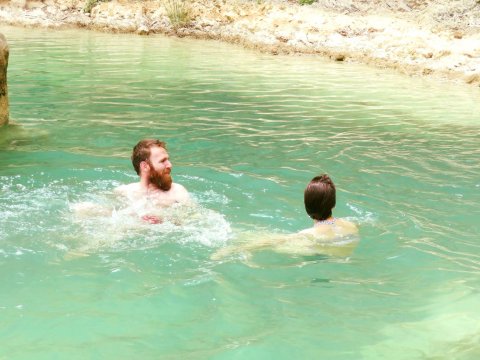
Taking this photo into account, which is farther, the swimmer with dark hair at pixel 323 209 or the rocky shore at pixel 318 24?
the rocky shore at pixel 318 24

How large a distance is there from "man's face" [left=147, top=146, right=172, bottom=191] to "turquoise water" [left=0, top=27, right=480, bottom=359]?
440mm

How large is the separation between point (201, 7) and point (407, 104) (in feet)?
38.9

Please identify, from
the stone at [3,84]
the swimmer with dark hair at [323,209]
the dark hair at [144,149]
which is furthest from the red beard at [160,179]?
the stone at [3,84]

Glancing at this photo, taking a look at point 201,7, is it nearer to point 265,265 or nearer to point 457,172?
point 457,172

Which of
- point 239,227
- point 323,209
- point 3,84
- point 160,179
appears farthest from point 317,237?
point 3,84

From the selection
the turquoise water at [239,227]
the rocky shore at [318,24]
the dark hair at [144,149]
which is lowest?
the turquoise water at [239,227]

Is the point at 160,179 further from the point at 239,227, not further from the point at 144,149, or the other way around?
the point at 239,227

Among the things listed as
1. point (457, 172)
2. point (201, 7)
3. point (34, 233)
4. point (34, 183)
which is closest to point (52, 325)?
point (34, 233)

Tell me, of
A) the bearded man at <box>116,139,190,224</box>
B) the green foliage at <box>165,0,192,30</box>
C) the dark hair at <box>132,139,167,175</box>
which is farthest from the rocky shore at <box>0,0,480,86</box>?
the dark hair at <box>132,139,167,175</box>

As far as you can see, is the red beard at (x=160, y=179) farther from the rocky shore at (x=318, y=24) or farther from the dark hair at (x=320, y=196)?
A: the rocky shore at (x=318, y=24)

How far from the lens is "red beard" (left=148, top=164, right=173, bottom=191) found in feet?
22.4

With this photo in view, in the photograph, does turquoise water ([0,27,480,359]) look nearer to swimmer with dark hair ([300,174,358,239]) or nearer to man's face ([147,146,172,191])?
swimmer with dark hair ([300,174,358,239])

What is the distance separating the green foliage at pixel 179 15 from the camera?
23391mm

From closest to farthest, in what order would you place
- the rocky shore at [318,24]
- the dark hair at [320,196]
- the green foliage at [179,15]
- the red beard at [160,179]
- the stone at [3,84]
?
the dark hair at [320,196] < the red beard at [160,179] < the stone at [3,84] < the rocky shore at [318,24] < the green foliage at [179,15]
